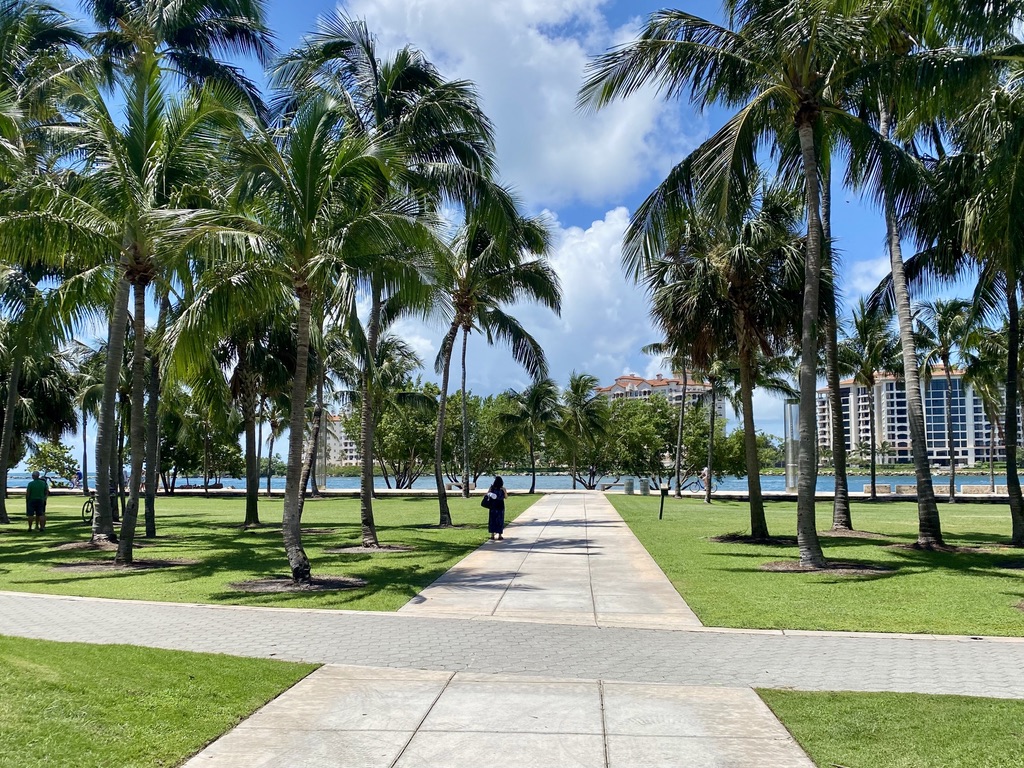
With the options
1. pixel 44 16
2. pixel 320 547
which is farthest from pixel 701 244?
pixel 44 16

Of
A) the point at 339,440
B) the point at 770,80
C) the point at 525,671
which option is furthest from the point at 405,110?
the point at 339,440

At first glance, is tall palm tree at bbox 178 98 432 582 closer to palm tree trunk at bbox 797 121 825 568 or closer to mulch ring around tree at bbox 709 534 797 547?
palm tree trunk at bbox 797 121 825 568

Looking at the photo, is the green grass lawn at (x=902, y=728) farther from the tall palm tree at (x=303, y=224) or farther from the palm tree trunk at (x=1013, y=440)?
the palm tree trunk at (x=1013, y=440)

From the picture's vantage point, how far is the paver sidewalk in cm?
934

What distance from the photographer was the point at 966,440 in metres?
161

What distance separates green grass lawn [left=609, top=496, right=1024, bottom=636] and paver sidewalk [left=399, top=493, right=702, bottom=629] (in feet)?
1.42

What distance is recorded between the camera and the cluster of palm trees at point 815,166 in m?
11.3

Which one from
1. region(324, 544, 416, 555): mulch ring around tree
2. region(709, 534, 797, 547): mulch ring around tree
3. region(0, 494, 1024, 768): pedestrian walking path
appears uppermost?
region(0, 494, 1024, 768): pedestrian walking path

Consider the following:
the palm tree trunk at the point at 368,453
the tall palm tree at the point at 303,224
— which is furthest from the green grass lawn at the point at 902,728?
the palm tree trunk at the point at 368,453

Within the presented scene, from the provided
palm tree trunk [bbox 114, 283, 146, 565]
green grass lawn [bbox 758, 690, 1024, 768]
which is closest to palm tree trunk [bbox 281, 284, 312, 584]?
palm tree trunk [bbox 114, 283, 146, 565]

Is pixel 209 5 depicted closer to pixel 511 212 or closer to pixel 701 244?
pixel 511 212

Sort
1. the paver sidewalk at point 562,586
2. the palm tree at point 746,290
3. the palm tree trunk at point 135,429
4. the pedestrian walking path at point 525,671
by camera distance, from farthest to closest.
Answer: the palm tree at point 746,290, the palm tree trunk at point 135,429, the paver sidewalk at point 562,586, the pedestrian walking path at point 525,671

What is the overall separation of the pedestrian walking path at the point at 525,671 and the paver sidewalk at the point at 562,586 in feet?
0.22

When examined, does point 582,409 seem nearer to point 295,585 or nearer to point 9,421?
point 9,421
